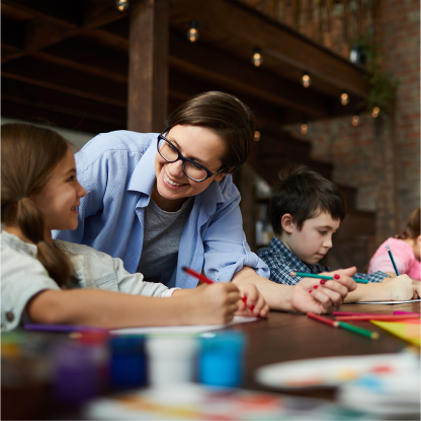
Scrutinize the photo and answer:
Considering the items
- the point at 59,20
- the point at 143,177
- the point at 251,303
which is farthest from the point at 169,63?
the point at 251,303

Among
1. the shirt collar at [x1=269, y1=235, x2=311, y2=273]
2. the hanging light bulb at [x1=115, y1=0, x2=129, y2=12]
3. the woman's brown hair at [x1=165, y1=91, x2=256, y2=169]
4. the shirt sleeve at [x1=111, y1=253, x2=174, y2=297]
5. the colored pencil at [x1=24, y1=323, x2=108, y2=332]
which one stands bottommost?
the colored pencil at [x1=24, y1=323, x2=108, y2=332]

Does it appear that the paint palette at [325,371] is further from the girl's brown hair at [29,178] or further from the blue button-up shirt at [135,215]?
the blue button-up shirt at [135,215]

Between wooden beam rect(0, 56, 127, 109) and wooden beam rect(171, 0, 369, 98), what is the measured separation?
1271 mm

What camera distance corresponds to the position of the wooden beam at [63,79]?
148 inches

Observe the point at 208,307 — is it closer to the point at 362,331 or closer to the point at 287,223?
the point at 362,331

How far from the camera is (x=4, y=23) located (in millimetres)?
3164

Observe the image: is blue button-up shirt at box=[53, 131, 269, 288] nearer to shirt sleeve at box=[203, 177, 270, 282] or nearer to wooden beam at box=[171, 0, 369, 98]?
shirt sleeve at box=[203, 177, 270, 282]

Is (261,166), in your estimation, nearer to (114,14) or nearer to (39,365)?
(114,14)

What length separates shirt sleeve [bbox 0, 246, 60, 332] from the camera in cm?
70

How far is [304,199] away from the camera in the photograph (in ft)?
6.13

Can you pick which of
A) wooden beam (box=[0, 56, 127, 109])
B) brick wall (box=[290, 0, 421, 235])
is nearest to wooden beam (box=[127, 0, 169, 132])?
wooden beam (box=[0, 56, 127, 109])

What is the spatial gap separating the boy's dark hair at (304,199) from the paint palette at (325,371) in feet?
4.37

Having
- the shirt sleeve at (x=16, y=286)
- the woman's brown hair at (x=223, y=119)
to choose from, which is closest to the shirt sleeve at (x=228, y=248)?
the woman's brown hair at (x=223, y=119)

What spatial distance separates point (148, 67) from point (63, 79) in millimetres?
1690
